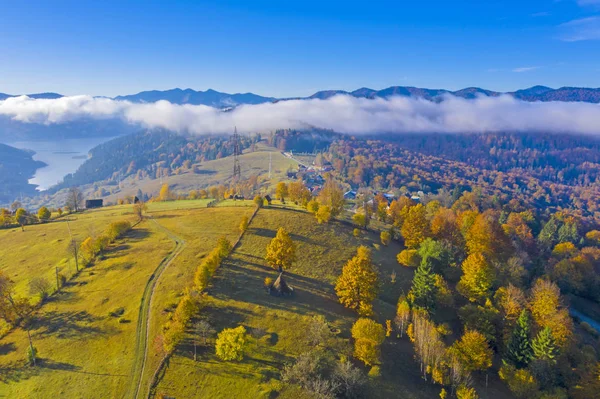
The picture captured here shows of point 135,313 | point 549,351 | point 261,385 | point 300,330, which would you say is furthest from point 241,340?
point 549,351

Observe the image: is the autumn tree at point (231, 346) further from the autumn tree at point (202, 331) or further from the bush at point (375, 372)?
the bush at point (375, 372)

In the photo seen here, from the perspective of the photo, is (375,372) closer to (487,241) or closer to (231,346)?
(231,346)


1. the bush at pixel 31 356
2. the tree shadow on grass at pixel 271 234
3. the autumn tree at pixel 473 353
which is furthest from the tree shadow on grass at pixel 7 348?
the autumn tree at pixel 473 353

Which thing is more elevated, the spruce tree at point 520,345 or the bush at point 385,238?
the bush at point 385,238

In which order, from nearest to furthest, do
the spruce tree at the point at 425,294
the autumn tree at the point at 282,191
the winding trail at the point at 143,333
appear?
the winding trail at the point at 143,333 < the spruce tree at the point at 425,294 < the autumn tree at the point at 282,191

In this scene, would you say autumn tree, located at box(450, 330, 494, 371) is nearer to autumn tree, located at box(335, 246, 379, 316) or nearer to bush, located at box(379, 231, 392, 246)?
autumn tree, located at box(335, 246, 379, 316)

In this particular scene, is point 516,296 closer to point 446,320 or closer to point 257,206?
point 446,320

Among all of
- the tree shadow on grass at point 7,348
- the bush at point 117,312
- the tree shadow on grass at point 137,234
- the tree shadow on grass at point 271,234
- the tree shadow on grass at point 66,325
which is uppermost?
the tree shadow on grass at point 271,234

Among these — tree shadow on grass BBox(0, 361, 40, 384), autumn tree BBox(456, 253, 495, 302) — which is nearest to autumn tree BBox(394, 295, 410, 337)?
autumn tree BBox(456, 253, 495, 302)
